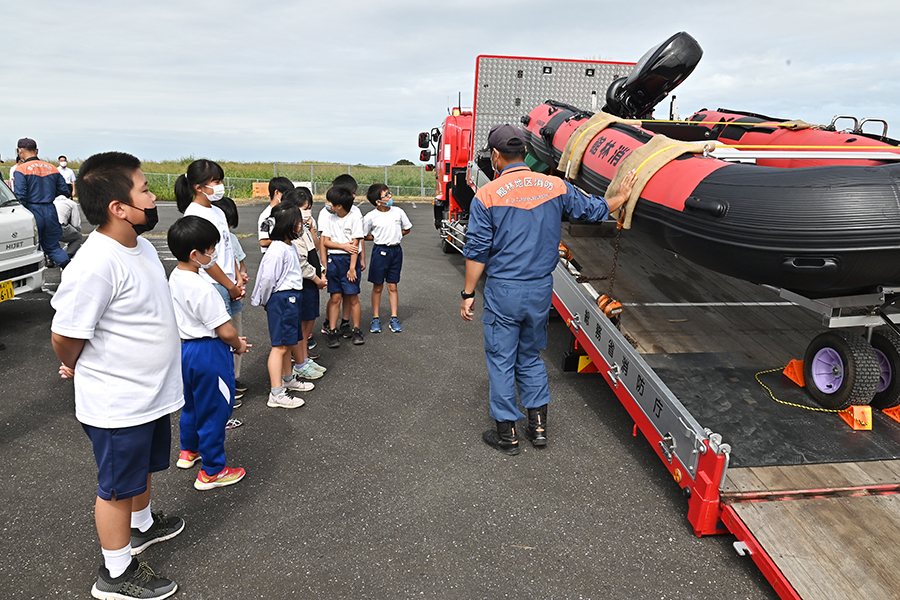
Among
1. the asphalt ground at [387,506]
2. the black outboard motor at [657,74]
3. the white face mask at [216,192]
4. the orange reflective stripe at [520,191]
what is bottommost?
the asphalt ground at [387,506]

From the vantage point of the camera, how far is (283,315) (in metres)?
4.17

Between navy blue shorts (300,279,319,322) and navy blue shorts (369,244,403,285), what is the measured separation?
1.15 m

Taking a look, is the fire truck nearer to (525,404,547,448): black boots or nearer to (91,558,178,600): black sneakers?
(525,404,547,448): black boots

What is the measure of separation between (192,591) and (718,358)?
3451mm

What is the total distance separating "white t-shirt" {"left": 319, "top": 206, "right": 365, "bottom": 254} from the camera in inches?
213

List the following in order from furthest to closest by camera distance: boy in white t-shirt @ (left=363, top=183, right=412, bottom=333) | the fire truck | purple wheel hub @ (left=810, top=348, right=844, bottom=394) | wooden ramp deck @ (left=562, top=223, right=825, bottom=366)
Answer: boy in white t-shirt @ (left=363, top=183, right=412, bottom=333) → wooden ramp deck @ (left=562, top=223, right=825, bottom=366) → purple wheel hub @ (left=810, top=348, right=844, bottom=394) → the fire truck

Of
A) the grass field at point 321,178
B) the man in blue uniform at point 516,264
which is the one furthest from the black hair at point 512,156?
the grass field at point 321,178

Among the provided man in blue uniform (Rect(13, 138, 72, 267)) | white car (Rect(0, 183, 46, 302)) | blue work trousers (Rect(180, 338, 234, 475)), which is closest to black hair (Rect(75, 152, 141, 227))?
blue work trousers (Rect(180, 338, 234, 475))

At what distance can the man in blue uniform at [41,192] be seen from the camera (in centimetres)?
703

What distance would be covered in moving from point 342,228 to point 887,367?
4210 millimetres

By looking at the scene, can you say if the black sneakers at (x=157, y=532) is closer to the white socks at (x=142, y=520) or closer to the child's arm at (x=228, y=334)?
the white socks at (x=142, y=520)

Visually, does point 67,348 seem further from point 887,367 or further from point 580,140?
point 887,367

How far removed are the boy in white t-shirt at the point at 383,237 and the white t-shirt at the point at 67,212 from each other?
514 centimetres

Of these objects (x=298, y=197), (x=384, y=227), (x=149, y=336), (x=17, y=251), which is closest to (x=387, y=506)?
(x=149, y=336)
